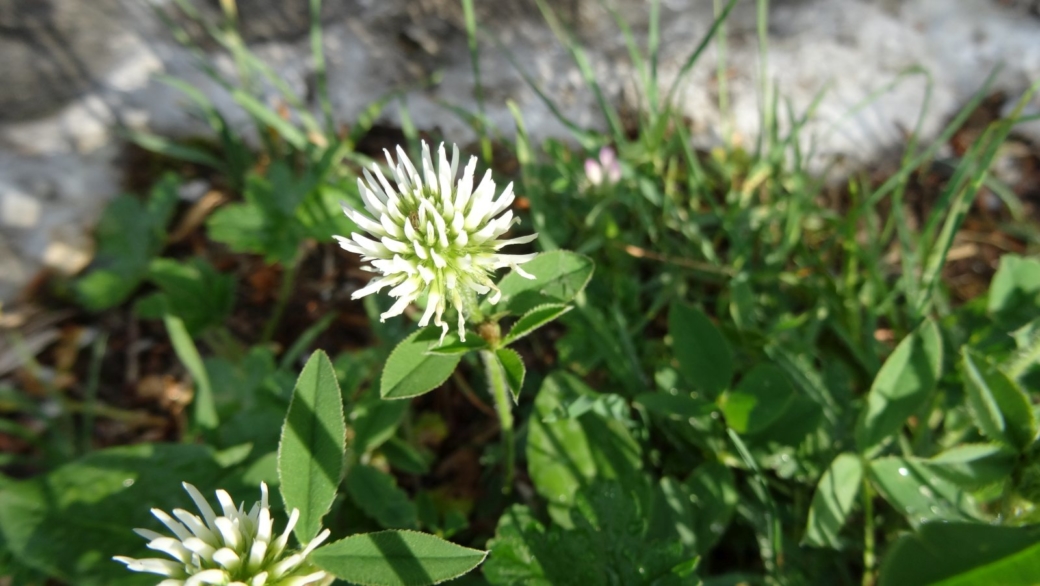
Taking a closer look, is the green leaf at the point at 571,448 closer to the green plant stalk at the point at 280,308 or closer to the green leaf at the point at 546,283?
the green leaf at the point at 546,283

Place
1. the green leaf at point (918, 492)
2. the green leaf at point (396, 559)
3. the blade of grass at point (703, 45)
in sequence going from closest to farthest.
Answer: the green leaf at point (396, 559)
the green leaf at point (918, 492)
the blade of grass at point (703, 45)

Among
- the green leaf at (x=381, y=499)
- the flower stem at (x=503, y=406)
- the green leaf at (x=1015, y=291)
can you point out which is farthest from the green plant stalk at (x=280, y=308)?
the green leaf at (x=1015, y=291)

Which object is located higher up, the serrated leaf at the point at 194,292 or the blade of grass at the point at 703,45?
the serrated leaf at the point at 194,292

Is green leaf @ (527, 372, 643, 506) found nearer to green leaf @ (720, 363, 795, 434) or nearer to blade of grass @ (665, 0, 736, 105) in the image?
green leaf @ (720, 363, 795, 434)

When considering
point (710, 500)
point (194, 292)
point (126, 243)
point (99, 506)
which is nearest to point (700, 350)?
point (710, 500)

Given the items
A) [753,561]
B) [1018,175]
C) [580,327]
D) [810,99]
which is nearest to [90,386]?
[580,327]

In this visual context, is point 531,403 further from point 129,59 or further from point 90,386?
point 129,59
